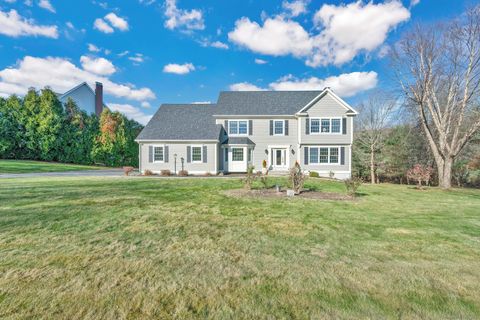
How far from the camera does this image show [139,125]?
3634 centimetres

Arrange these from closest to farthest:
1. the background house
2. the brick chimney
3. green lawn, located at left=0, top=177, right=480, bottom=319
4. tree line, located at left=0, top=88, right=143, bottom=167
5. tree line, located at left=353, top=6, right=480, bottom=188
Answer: green lawn, located at left=0, top=177, right=480, bottom=319, tree line, located at left=353, top=6, right=480, bottom=188, tree line, located at left=0, top=88, right=143, bottom=167, the background house, the brick chimney

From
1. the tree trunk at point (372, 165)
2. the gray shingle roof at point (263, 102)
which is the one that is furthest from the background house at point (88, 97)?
the tree trunk at point (372, 165)

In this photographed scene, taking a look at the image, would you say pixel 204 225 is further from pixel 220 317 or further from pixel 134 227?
pixel 220 317

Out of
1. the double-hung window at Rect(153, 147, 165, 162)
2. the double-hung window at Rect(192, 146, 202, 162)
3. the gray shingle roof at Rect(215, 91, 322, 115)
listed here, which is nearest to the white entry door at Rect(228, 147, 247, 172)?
the double-hung window at Rect(192, 146, 202, 162)

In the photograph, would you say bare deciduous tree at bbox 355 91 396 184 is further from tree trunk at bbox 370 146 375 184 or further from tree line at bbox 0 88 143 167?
tree line at bbox 0 88 143 167

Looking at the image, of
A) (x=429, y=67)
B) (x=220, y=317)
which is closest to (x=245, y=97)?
(x=429, y=67)

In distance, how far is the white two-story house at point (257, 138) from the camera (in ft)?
62.9

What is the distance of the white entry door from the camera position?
20.0 m

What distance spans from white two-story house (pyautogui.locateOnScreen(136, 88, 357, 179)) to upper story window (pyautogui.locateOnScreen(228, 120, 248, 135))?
0.10 meters

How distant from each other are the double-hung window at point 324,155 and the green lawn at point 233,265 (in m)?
13.1

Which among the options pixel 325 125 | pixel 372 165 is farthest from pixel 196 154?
pixel 372 165

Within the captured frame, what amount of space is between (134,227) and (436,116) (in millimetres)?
20756

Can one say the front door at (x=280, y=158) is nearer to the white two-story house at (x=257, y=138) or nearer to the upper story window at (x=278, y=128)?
the white two-story house at (x=257, y=138)

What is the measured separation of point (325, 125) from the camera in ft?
63.7
